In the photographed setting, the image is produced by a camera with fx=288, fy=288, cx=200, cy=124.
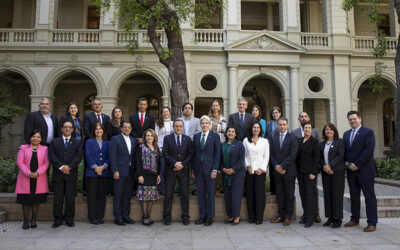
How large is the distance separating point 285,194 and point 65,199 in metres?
4.55

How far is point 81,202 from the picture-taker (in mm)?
6250

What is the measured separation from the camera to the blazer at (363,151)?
18.6ft

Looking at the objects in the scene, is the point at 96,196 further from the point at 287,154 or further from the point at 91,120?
the point at 287,154

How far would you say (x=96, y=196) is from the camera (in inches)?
238

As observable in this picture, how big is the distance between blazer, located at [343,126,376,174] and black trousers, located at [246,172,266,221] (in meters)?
1.83

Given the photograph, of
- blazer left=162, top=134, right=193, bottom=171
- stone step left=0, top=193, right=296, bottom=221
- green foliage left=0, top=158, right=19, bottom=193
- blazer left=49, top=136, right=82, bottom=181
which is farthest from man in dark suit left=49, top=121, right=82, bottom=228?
green foliage left=0, top=158, right=19, bottom=193

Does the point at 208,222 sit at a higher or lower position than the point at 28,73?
lower

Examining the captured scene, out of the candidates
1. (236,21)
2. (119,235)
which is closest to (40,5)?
(236,21)

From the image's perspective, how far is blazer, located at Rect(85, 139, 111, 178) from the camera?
5961 millimetres

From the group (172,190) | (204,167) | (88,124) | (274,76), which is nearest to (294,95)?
(274,76)

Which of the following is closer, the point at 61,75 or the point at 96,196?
the point at 96,196

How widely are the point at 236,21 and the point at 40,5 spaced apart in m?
11.5

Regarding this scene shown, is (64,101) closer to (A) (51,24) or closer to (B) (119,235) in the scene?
(A) (51,24)

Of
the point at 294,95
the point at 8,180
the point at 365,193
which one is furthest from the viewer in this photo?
the point at 294,95
